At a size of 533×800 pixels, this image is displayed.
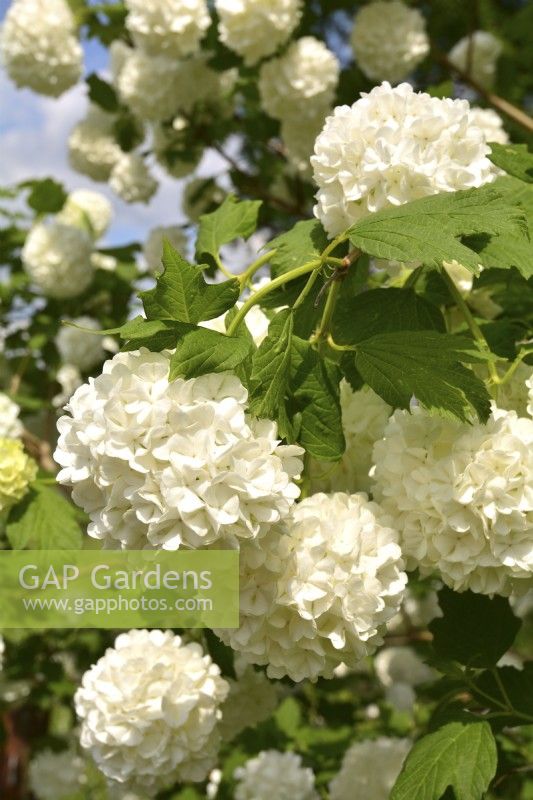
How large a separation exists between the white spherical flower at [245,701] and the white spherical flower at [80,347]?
2078 mm

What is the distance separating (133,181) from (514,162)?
122 inches

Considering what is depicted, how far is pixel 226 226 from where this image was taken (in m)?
1.74

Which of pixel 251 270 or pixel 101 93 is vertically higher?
pixel 251 270

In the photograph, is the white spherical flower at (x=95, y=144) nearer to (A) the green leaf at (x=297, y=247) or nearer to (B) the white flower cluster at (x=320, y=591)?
(A) the green leaf at (x=297, y=247)

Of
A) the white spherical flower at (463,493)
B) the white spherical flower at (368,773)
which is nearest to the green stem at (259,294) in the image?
the white spherical flower at (463,493)

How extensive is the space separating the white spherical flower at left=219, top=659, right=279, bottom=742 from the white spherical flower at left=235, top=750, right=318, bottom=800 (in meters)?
0.33

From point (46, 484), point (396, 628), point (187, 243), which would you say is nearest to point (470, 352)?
point (46, 484)

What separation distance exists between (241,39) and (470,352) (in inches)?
90.7

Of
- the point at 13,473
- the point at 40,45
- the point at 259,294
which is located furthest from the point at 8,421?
the point at 40,45

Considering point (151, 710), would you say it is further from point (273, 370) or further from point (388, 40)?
point (388, 40)

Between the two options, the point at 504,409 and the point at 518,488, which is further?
the point at 504,409

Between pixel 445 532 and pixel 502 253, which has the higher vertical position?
pixel 502 253

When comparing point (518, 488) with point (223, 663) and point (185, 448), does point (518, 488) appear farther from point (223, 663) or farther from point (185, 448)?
point (223, 663)

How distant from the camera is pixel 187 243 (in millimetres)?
4363
